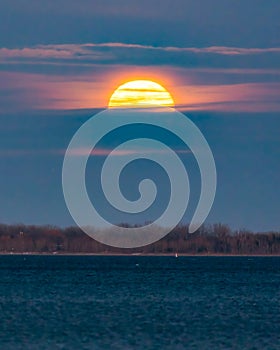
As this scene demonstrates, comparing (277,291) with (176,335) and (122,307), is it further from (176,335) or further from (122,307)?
(176,335)

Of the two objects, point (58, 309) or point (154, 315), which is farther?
point (58, 309)

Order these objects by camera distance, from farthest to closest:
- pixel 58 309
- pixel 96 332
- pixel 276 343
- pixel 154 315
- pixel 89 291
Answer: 1. pixel 89 291
2. pixel 58 309
3. pixel 154 315
4. pixel 96 332
5. pixel 276 343

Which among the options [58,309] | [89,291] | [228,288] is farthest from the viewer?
[228,288]

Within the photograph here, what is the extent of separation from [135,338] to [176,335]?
243 cm

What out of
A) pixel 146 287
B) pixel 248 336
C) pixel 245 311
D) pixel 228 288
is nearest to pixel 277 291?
pixel 228 288

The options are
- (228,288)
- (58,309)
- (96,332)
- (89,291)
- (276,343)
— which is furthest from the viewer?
(228,288)

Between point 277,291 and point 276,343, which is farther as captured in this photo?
point 277,291

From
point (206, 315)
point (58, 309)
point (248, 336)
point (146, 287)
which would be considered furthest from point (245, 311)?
point (146, 287)

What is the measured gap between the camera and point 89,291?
84062mm

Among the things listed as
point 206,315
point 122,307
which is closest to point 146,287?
point 122,307

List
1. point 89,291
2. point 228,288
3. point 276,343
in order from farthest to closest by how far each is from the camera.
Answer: point 228,288, point 89,291, point 276,343

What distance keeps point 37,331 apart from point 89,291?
110 ft

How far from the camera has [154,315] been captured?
2350 inches

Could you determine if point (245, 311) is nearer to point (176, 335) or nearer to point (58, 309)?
point (58, 309)
